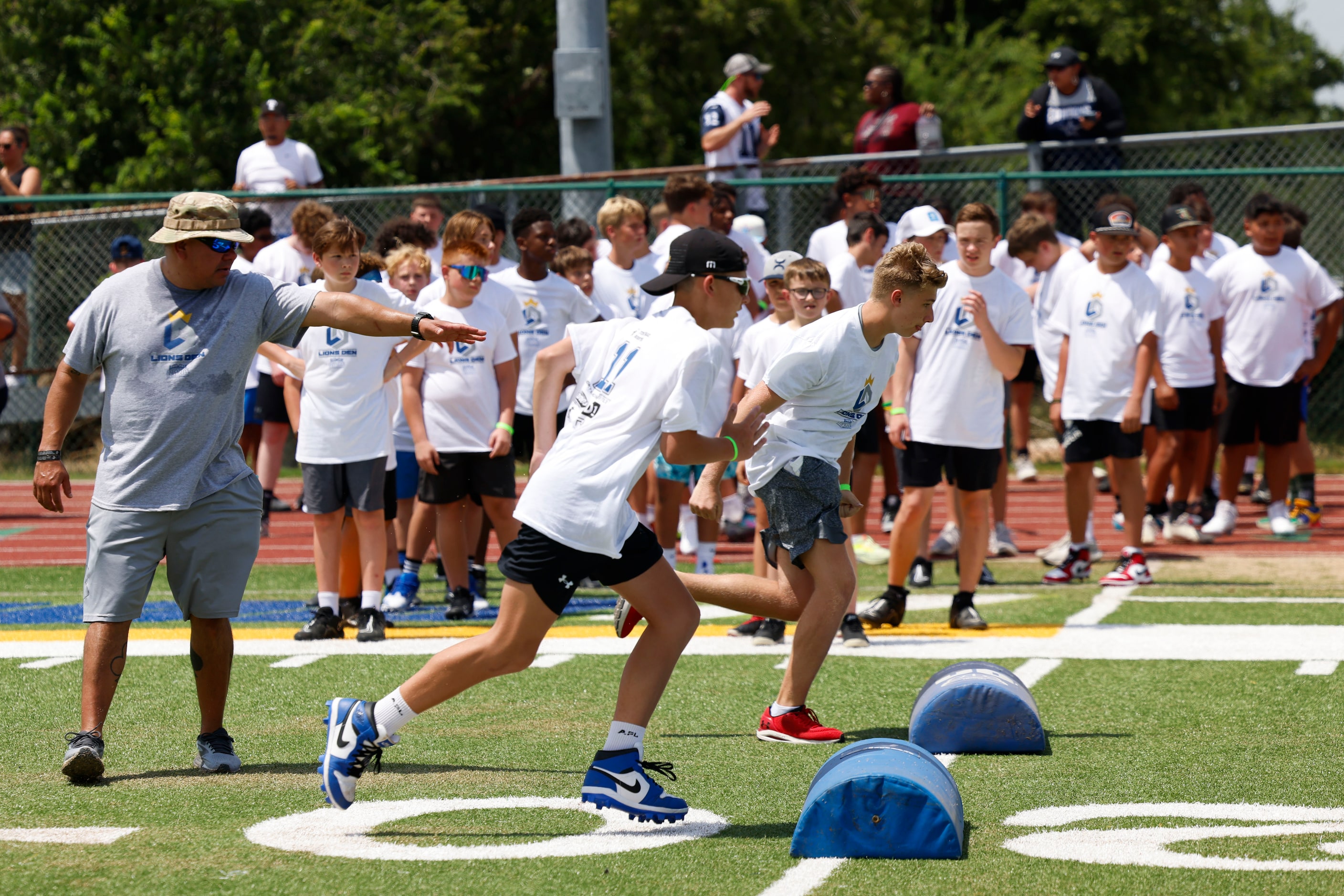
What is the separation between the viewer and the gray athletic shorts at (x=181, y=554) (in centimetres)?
577

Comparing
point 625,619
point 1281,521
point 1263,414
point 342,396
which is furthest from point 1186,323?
point 625,619

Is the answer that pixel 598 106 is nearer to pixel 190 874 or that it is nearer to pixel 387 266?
pixel 387 266

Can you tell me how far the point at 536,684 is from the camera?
752cm

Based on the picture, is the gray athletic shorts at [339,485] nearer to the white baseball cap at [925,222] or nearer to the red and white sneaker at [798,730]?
the red and white sneaker at [798,730]

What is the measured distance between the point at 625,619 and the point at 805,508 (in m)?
1.05

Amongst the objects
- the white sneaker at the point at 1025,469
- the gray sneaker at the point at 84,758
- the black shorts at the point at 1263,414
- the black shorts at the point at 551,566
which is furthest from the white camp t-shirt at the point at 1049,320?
the gray sneaker at the point at 84,758

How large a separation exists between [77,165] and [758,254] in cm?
1465

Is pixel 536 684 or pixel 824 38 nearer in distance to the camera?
pixel 536 684

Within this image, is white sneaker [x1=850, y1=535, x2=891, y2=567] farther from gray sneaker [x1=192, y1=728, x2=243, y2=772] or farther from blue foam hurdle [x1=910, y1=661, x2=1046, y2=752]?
gray sneaker [x1=192, y1=728, x2=243, y2=772]

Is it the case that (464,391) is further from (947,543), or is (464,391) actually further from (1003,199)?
(1003,199)

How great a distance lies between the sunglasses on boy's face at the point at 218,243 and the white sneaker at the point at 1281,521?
935 cm

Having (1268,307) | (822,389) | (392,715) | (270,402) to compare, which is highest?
(1268,307)

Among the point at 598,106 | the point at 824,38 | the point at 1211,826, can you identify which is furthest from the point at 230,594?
the point at 824,38

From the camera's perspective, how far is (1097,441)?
34.4ft
